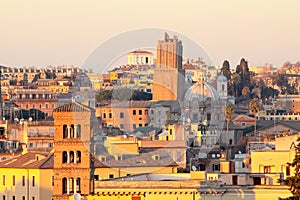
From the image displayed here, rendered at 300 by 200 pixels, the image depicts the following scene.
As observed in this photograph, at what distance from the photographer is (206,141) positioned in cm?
6281

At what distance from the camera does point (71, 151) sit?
3812cm

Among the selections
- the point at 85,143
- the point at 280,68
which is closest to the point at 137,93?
the point at 85,143

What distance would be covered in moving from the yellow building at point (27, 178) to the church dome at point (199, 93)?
10.4 metres

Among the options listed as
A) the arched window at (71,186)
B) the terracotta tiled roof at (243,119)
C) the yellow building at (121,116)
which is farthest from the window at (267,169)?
the terracotta tiled roof at (243,119)

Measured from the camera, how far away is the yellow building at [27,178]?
47050 millimetres

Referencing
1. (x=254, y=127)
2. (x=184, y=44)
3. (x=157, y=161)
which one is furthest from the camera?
(x=254, y=127)

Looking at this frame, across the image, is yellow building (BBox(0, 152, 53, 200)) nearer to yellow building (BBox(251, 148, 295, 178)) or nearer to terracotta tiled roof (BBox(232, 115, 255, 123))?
yellow building (BBox(251, 148, 295, 178))

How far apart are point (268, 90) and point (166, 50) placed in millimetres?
94714

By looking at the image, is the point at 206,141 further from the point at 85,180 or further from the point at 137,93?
the point at 85,180

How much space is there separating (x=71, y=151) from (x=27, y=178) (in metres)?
10.0

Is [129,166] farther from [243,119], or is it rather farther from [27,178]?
[243,119]

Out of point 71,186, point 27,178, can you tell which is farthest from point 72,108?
point 27,178

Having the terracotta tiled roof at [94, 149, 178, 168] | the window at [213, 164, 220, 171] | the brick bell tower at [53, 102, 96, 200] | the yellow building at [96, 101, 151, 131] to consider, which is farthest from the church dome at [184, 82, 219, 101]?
the brick bell tower at [53, 102, 96, 200]

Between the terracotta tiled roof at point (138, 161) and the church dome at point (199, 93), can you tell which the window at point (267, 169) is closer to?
the terracotta tiled roof at point (138, 161)
